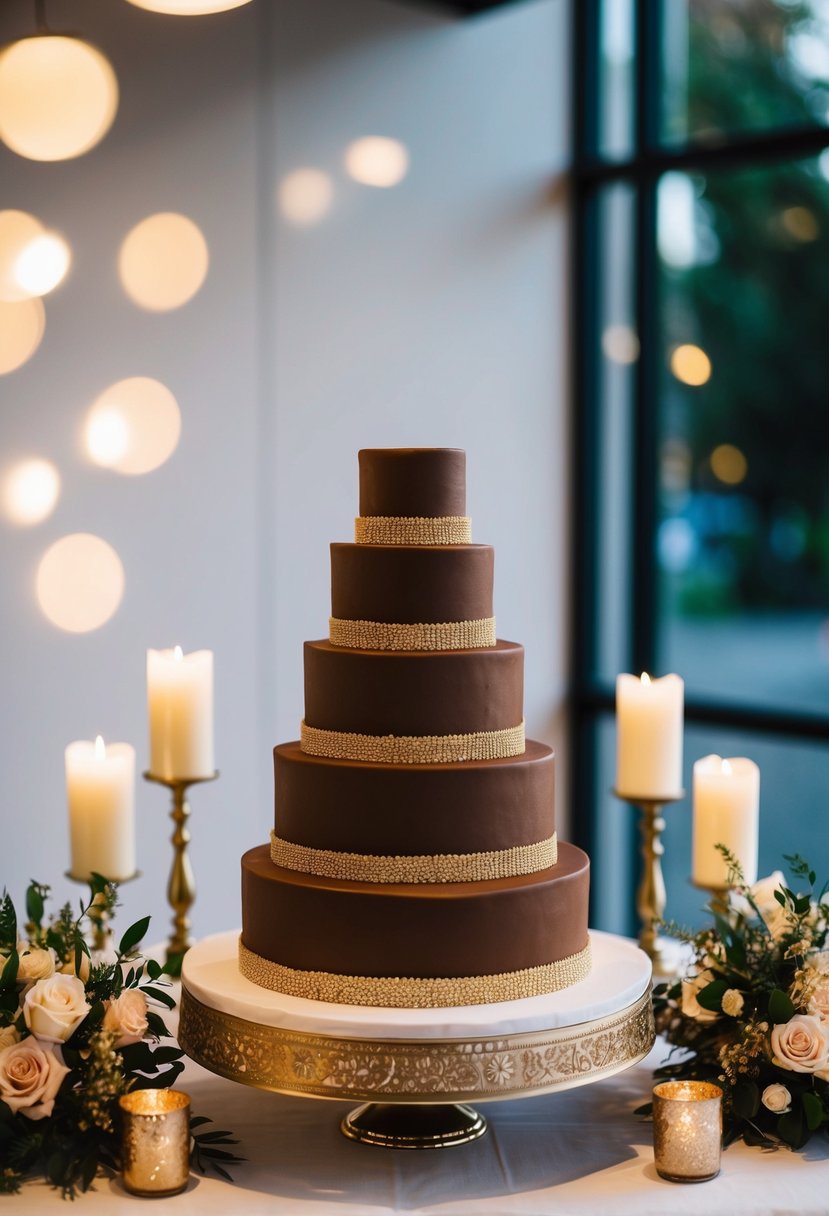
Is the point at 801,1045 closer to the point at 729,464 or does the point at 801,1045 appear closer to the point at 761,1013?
the point at 761,1013

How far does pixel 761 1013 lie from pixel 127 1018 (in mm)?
776

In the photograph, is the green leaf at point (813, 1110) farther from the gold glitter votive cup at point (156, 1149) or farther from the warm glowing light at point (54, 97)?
the warm glowing light at point (54, 97)

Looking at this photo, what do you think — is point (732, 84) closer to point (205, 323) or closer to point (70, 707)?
point (205, 323)

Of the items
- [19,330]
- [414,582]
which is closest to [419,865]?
[414,582]

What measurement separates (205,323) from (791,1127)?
7.07 feet

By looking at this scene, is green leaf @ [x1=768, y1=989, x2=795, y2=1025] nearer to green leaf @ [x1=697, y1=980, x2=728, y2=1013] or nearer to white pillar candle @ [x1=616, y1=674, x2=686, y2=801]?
green leaf @ [x1=697, y1=980, x2=728, y2=1013]

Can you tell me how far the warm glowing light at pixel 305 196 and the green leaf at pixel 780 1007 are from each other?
2250 millimetres

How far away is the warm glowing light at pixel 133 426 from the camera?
301 cm

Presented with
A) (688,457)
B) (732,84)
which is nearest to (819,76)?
(732,84)

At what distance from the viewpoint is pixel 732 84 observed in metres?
3.60

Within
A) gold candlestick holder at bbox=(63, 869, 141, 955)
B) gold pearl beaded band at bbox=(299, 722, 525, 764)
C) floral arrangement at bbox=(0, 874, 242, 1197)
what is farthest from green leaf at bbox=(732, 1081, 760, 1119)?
gold candlestick holder at bbox=(63, 869, 141, 955)

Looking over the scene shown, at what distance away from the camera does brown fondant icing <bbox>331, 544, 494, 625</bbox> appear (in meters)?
1.73

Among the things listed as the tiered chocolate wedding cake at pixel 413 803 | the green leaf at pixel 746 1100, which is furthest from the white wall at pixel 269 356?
the green leaf at pixel 746 1100

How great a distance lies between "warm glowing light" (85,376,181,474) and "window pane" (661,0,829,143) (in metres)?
1.60
